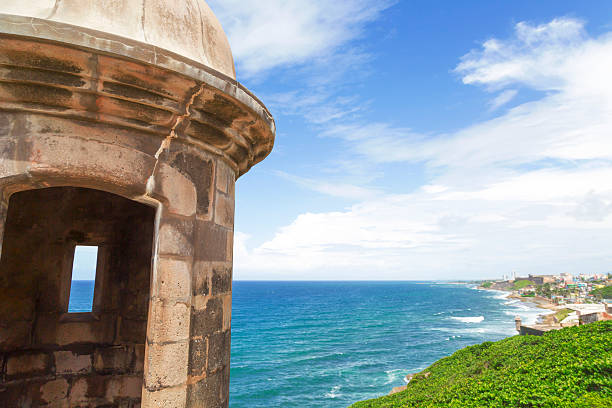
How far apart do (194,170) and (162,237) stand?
0.50 meters

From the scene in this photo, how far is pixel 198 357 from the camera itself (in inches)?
94.5

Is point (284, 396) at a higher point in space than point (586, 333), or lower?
lower

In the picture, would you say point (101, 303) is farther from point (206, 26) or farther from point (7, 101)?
point (206, 26)

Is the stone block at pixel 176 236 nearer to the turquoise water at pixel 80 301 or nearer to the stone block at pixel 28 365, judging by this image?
the stone block at pixel 28 365

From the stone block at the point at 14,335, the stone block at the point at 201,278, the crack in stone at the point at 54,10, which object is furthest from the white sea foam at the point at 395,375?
the crack in stone at the point at 54,10

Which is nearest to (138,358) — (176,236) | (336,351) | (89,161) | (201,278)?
(201,278)

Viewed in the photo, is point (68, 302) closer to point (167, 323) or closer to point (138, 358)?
point (138, 358)

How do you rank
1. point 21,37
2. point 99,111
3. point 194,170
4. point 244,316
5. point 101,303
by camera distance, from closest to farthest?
point 21,37
point 99,111
point 194,170
point 101,303
point 244,316

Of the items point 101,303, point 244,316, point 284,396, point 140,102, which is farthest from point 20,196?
point 244,316

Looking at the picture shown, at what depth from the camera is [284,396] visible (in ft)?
84.9

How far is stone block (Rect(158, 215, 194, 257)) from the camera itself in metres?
2.29

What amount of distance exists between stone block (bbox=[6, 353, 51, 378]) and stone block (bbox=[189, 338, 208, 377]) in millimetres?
3083

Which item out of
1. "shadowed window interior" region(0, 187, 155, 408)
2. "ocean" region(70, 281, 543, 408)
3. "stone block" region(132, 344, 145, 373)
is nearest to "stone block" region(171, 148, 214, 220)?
"shadowed window interior" region(0, 187, 155, 408)

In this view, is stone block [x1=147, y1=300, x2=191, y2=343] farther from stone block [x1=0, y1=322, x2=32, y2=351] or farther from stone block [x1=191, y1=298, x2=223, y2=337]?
stone block [x1=0, y1=322, x2=32, y2=351]
